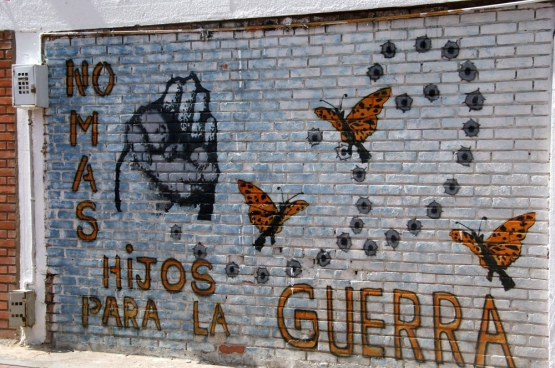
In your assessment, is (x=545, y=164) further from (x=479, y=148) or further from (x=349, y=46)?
(x=349, y=46)

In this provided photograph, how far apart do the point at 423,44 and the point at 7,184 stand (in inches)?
155

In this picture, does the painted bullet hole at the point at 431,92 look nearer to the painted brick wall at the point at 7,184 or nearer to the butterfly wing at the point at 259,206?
the butterfly wing at the point at 259,206

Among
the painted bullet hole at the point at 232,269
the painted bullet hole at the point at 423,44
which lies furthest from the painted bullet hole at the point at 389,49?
the painted bullet hole at the point at 232,269

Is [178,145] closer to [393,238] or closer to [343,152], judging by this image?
[343,152]

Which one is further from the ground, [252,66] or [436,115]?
[252,66]

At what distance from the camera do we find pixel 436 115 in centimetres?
485

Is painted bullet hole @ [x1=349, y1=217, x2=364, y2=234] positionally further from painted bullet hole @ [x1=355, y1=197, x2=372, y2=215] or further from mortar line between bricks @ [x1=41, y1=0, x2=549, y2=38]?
mortar line between bricks @ [x1=41, y1=0, x2=549, y2=38]

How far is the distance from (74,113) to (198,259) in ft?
5.85

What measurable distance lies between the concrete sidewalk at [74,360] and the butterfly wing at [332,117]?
7.27ft

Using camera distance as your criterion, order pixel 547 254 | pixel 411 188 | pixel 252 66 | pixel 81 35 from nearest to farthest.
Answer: pixel 547 254 < pixel 411 188 < pixel 252 66 < pixel 81 35

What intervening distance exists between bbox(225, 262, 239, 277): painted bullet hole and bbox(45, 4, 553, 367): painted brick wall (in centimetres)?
2

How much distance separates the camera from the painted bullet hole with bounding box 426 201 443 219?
4848 mm

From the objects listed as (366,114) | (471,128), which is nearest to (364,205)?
(366,114)

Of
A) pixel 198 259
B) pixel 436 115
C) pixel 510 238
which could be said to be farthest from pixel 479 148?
pixel 198 259
